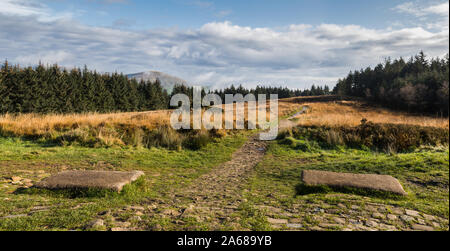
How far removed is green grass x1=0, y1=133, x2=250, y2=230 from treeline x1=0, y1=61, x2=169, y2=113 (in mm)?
30156

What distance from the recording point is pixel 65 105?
130ft

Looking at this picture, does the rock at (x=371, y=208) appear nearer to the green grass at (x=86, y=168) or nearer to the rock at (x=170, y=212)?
the rock at (x=170, y=212)

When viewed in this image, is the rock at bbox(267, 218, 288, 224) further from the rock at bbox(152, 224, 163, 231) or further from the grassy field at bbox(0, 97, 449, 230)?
the rock at bbox(152, 224, 163, 231)

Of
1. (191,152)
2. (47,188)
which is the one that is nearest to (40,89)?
(191,152)

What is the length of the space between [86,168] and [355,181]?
20.9 feet

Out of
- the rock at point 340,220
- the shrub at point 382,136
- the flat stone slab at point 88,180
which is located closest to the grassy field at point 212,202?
the rock at point 340,220

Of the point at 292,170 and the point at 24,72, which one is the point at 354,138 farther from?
the point at 24,72

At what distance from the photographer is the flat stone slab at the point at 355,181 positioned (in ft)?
15.1

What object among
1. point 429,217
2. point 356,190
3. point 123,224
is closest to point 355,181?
point 356,190

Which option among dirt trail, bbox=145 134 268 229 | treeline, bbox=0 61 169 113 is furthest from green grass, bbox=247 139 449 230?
treeline, bbox=0 61 169 113

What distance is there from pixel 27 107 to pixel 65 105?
6.12 meters

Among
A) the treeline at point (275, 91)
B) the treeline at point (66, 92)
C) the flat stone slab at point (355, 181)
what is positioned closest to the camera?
the flat stone slab at point (355, 181)

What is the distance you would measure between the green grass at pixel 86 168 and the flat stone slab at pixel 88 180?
0.14 meters
